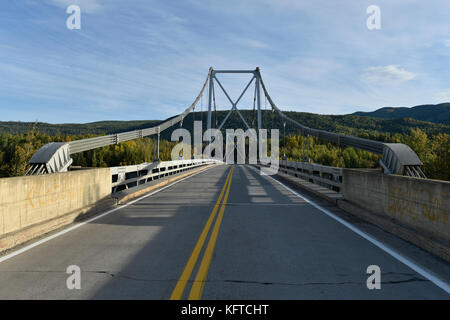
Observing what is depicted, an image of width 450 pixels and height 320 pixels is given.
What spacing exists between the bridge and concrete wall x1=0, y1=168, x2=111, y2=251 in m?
0.02

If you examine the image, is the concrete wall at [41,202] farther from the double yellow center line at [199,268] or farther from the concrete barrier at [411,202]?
the concrete barrier at [411,202]

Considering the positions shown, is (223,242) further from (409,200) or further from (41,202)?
(41,202)

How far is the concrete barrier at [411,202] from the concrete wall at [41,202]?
700 cm

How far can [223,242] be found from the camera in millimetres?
6211

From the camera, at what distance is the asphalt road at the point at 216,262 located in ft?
13.2

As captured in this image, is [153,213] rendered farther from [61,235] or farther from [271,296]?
[271,296]

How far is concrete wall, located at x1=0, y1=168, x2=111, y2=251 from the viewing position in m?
6.02

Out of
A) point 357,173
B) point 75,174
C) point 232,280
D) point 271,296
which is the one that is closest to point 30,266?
point 232,280

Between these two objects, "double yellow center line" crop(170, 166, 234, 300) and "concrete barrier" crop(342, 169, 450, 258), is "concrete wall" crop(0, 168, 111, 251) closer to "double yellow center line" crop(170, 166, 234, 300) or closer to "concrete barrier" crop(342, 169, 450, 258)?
"double yellow center line" crop(170, 166, 234, 300)

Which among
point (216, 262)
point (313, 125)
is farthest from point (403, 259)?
point (313, 125)

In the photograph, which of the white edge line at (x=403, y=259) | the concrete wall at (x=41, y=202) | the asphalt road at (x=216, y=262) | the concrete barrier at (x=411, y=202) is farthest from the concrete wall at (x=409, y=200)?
the concrete wall at (x=41, y=202)

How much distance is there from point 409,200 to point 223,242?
3.64 metres

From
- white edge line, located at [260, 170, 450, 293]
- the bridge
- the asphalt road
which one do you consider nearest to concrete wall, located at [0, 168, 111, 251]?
the bridge
